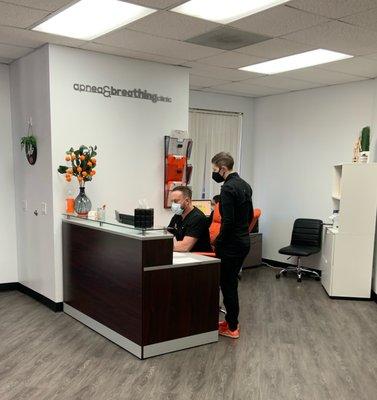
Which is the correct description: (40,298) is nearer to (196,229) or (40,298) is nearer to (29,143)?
(29,143)

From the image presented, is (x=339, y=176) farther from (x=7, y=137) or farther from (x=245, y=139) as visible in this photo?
(x=7, y=137)

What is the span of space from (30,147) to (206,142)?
297cm

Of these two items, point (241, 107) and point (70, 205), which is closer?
point (70, 205)

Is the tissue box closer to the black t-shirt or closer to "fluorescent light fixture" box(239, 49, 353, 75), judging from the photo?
the black t-shirt

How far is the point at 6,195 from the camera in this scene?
5070 mm

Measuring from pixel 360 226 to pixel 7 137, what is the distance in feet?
13.7

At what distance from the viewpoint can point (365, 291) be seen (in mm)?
5062

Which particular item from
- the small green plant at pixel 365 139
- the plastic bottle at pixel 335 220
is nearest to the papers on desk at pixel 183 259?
the plastic bottle at pixel 335 220

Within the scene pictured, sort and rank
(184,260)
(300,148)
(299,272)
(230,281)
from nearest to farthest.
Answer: (184,260), (230,281), (299,272), (300,148)

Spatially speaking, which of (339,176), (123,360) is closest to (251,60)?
(339,176)

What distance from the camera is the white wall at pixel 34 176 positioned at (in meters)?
4.32

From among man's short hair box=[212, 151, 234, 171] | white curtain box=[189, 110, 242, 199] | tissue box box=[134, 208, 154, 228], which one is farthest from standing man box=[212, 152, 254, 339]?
white curtain box=[189, 110, 242, 199]

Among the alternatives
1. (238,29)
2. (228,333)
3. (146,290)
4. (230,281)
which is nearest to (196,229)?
(230,281)

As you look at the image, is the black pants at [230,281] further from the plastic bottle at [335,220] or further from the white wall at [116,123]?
the plastic bottle at [335,220]
